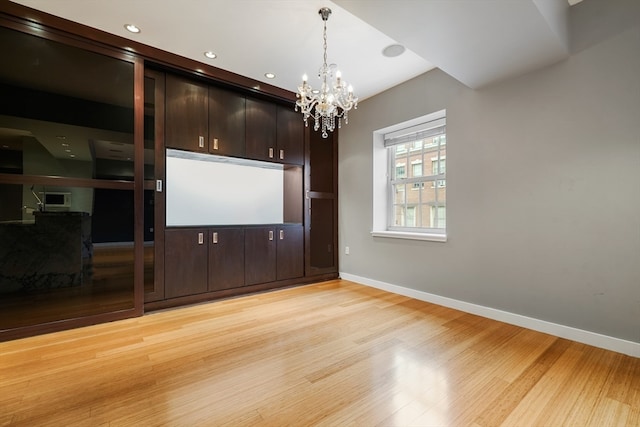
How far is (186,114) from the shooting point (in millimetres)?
3104

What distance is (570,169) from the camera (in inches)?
89.0

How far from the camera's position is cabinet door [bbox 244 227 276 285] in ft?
11.6

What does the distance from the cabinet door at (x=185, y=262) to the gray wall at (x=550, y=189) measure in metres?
2.59

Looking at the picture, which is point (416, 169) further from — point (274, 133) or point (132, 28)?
point (132, 28)

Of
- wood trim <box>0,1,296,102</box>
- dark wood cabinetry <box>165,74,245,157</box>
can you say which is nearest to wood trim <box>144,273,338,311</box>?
dark wood cabinetry <box>165,74,245,157</box>

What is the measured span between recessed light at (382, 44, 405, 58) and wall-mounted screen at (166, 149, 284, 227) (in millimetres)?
1950

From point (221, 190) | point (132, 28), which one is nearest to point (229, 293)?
point (221, 190)

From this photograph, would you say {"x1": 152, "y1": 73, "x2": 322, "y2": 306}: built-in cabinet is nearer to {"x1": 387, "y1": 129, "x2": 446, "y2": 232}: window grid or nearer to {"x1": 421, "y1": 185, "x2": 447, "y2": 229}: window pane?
{"x1": 387, "y1": 129, "x2": 446, "y2": 232}: window grid

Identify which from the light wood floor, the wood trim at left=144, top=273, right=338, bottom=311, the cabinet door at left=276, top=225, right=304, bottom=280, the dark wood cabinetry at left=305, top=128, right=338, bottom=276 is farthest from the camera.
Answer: the dark wood cabinetry at left=305, top=128, right=338, bottom=276

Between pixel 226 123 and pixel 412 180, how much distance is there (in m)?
2.55

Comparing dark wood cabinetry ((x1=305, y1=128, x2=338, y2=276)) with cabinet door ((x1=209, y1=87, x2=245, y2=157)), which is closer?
cabinet door ((x1=209, y1=87, x2=245, y2=157))

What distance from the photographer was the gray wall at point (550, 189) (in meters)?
2.02

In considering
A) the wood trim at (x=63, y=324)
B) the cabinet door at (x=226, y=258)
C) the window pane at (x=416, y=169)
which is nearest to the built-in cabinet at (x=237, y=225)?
the cabinet door at (x=226, y=258)

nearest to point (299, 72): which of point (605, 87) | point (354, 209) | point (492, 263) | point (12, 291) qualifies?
point (354, 209)
